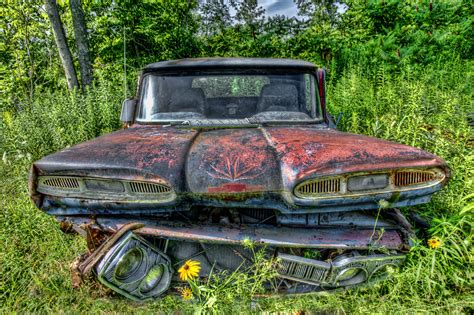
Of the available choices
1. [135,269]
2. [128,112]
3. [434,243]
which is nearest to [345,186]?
[434,243]

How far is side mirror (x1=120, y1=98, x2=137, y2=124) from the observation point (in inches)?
116

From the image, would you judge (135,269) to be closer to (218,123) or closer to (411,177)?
(218,123)

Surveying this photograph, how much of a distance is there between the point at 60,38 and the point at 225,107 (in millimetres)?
5315

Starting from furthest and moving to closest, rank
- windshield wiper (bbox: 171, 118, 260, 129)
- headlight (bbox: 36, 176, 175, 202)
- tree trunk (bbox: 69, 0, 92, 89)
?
tree trunk (bbox: 69, 0, 92, 89), windshield wiper (bbox: 171, 118, 260, 129), headlight (bbox: 36, 176, 175, 202)

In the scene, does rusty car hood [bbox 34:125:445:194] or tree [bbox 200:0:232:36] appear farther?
tree [bbox 200:0:232:36]

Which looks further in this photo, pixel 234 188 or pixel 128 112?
pixel 128 112

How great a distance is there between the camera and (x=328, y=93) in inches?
234

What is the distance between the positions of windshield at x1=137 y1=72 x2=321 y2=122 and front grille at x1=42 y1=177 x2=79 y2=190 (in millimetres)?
993

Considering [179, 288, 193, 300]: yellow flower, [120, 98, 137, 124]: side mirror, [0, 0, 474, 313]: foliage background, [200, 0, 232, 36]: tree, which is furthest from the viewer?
[200, 0, 232, 36]: tree

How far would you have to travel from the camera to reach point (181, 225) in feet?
5.98

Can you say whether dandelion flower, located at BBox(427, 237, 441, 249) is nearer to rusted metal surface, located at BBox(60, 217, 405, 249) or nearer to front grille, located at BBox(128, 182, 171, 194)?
rusted metal surface, located at BBox(60, 217, 405, 249)

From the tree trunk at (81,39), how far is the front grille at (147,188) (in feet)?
20.5

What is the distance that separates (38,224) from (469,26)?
25.3ft

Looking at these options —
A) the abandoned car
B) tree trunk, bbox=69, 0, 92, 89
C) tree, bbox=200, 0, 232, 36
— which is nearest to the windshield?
the abandoned car
